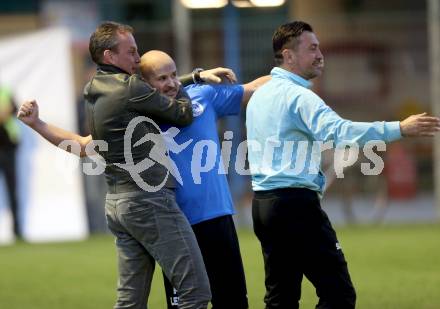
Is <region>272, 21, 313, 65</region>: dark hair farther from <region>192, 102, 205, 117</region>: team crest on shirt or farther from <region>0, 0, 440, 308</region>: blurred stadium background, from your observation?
<region>0, 0, 440, 308</region>: blurred stadium background

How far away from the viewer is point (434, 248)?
14047 mm

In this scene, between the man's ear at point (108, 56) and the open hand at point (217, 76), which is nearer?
the man's ear at point (108, 56)

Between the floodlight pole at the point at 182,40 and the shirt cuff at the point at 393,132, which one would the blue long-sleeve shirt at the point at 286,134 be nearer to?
the shirt cuff at the point at 393,132

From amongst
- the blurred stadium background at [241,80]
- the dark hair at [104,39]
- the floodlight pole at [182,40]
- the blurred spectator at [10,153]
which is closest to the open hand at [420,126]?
the dark hair at [104,39]

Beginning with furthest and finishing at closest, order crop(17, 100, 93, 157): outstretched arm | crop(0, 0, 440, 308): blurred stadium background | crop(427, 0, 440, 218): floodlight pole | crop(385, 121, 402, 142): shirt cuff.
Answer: crop(427, 0, 440, 218): floodlight pole → crop(0, 0, 440, 308): blurred stadium background → crop(17, 100, 93, 157): outstretched arm → crop(385, 121, 402, 142): shirt cuff

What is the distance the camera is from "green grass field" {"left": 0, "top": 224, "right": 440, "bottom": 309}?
10.2 metres

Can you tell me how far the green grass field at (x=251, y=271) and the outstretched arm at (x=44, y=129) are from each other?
2781 millimetres

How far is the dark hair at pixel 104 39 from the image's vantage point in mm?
7035

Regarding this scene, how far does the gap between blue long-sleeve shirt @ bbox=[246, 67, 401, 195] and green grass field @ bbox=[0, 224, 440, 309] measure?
260 centimetres

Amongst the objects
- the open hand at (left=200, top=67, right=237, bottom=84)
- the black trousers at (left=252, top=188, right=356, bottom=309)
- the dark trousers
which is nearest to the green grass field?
the dark trousers

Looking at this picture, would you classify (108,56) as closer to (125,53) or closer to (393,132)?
(125,53)

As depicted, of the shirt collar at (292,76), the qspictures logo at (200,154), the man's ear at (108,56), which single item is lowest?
the qspictures logo at (200,154)

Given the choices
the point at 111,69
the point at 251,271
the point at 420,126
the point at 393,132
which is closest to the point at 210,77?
the point at 111,69

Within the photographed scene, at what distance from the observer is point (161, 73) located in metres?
7.16
